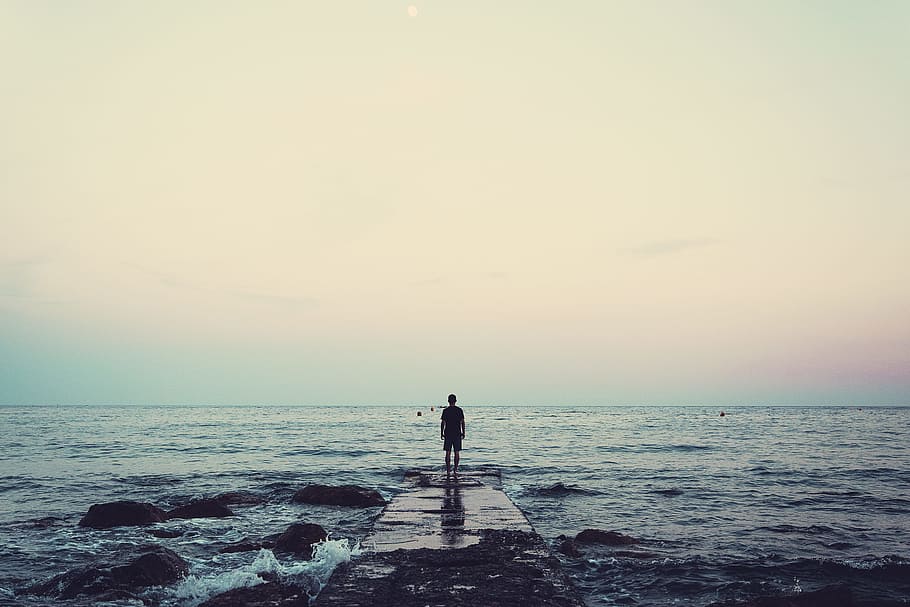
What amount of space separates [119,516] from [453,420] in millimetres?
8227

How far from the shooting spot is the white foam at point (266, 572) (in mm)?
8539

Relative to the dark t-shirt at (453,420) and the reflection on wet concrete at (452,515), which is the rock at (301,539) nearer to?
the reflection on wet concrete at (452,515)

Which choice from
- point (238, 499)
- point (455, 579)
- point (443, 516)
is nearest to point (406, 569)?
point (455, 579)

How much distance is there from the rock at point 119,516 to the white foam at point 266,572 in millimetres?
5326

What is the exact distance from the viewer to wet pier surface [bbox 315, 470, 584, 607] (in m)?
6.68

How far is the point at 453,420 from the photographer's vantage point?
1686 centimetres

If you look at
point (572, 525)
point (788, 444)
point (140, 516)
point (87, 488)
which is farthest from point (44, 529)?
point (788, 444)

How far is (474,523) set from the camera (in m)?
11.1

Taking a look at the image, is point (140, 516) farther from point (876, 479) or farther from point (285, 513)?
point (876, 479)

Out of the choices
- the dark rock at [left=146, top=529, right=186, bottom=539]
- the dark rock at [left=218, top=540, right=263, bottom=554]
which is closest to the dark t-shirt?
the dark rock at [left=218, top=540, right=263, bottom=554]

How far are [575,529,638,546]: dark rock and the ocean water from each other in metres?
0.34

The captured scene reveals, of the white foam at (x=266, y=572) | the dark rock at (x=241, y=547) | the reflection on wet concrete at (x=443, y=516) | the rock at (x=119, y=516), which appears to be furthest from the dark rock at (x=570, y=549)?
the rock at (x=119, y=516)

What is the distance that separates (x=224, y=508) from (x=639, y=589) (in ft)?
33.5

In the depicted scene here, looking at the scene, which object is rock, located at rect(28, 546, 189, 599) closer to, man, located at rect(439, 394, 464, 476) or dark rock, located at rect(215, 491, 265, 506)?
dark rock, located at rect(215, 491, 265, 506)
